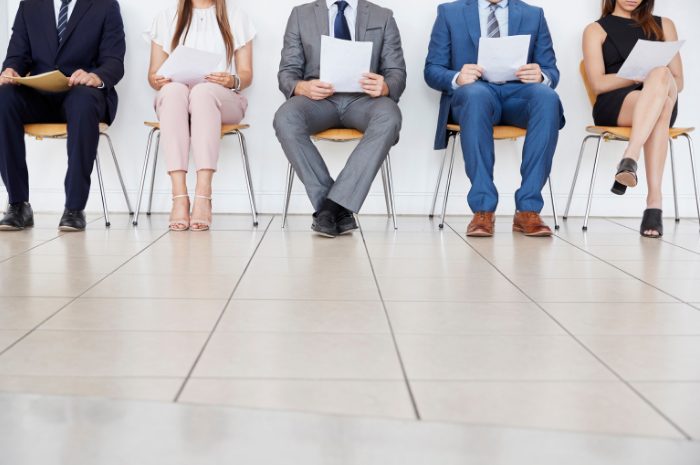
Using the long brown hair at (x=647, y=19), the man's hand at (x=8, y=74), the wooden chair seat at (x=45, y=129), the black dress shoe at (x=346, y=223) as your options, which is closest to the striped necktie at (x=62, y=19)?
the man's hand at (x=8, y=74)

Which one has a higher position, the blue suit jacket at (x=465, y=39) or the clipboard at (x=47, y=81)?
the blue suit jacket at (x=465, y=39)

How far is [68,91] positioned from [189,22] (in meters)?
0.61

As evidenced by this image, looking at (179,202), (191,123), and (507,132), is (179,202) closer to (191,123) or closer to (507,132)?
(191,123)

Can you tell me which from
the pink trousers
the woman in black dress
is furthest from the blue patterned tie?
the woman in black dress

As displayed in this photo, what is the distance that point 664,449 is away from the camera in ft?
2.57

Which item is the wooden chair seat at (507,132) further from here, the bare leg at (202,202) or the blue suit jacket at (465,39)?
the bare leg at (202,202)

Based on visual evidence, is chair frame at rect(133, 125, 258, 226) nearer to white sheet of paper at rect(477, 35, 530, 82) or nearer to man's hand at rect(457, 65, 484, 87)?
man's hand at rect(457, 65, 484, 87)

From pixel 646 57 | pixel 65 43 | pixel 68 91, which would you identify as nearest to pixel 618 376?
pixel 646 57

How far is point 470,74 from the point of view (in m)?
2.70

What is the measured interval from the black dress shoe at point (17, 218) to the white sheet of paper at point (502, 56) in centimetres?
190

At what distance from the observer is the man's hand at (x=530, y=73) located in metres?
2.67

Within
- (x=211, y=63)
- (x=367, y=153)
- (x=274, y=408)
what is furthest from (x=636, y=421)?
(x=211, y=63)

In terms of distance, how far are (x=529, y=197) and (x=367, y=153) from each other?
2.16 feet

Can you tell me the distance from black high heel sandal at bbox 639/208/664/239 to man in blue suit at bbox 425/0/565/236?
16.4 inches
